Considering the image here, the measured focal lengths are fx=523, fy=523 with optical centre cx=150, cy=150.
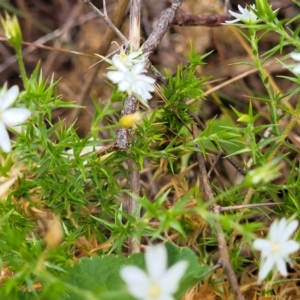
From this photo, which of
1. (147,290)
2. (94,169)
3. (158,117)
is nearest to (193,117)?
(158,117)

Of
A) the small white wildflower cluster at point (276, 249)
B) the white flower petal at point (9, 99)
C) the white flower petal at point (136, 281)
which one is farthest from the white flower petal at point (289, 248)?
the white flower petal at point (9, 99)

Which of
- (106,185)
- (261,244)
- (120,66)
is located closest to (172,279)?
(261,244)

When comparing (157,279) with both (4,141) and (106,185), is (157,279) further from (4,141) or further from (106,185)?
(106,185)

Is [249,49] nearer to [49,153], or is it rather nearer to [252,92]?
[252,92]

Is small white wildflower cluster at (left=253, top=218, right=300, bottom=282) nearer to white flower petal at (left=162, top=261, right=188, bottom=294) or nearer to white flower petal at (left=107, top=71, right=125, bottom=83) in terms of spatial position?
white flower petal at (left=162, top=261, right=188, bottom=294)

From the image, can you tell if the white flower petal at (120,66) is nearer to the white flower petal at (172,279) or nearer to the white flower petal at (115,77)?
the white flower petal at (115,77)

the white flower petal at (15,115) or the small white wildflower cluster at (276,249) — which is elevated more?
the white flower petal at (15,115)

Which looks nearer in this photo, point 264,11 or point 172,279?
point 172,279

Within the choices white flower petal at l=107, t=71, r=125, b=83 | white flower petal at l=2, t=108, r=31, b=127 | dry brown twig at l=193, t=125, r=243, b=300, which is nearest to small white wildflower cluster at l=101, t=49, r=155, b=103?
white flower petal at l=107, t=71, r=125, b=83

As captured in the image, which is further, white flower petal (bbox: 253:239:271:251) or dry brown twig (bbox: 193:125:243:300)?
dry brown twig (bbox: 193:125:243:300)
